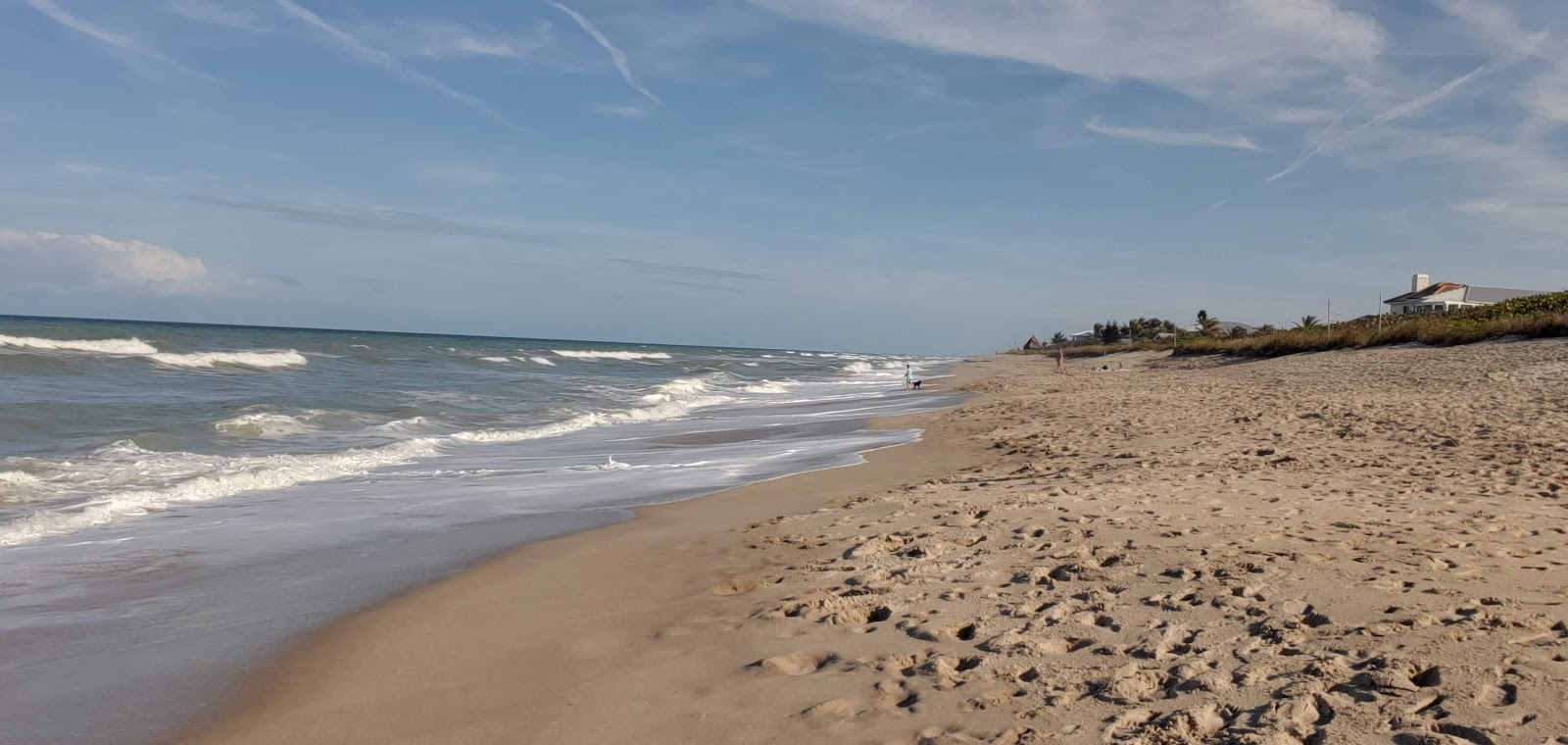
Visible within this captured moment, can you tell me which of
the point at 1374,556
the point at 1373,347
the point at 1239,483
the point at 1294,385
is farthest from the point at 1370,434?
the point at 1373,347

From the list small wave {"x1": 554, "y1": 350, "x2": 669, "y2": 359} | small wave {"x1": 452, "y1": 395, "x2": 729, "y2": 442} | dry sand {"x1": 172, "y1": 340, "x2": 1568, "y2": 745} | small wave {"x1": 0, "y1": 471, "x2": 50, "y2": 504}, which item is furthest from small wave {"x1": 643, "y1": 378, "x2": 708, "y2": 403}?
small wave {"x1": 554, "y1": 350, "x2": 669, "y2": 359}

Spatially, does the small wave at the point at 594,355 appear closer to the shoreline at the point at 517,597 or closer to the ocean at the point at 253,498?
the ocean at the point at 253,498

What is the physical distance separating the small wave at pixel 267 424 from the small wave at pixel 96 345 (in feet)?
76.7

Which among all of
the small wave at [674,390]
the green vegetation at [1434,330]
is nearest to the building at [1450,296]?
the green vegetation at [1434,330]

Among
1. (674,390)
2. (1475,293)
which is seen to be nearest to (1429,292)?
(1475,293)

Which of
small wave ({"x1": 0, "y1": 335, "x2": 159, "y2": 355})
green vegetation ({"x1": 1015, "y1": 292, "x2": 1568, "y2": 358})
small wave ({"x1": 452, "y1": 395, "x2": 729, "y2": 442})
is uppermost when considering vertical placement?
green vegetation ({"x1": 1015, "y1": 292, "x2": 1568, "y2": 358})

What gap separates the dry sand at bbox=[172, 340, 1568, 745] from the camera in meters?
3.47

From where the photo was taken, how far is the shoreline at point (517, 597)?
392 cm

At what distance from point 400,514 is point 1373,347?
27.5 meters

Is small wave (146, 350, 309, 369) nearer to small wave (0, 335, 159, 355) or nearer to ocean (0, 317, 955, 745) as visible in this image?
small wave (0, 335, 159, 355)

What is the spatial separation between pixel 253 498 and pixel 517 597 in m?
4.96

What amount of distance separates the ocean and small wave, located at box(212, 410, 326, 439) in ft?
0.19

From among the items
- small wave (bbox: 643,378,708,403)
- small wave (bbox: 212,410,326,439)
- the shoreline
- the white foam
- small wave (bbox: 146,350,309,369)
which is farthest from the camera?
small wave (bbox: 146,350,309,369)

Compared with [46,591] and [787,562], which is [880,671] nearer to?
[787,562]
